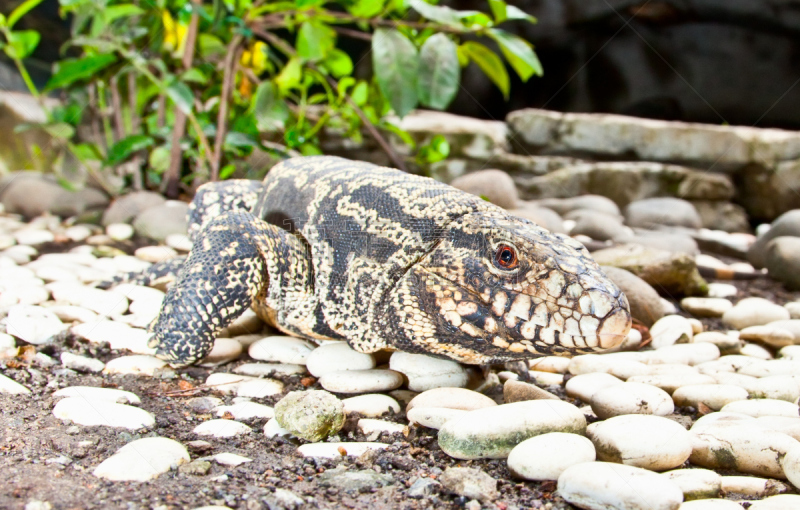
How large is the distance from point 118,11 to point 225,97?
1319 mm

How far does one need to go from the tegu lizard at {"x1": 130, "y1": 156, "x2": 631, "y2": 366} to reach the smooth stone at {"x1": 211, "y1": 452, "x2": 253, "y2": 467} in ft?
3.23

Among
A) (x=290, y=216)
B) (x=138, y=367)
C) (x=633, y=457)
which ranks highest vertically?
(x=290, y=216)

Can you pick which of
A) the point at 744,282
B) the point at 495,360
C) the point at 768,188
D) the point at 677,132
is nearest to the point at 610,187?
the point at 677,132

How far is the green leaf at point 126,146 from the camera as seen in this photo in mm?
5902

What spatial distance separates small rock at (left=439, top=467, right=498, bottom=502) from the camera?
2234 millimetres

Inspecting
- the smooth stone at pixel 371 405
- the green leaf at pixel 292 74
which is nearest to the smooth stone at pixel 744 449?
the smooth stone at pixel 371 405

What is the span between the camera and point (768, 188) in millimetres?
8641

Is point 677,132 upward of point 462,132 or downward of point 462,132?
upward

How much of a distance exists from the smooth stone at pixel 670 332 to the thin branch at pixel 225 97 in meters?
3.94

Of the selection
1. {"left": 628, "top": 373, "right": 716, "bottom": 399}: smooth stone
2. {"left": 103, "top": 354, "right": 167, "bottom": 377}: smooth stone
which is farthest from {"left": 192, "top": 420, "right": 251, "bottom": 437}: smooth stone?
{"left": 628, "top": 373, "right": 716, "bottom": 399}: smooth stone

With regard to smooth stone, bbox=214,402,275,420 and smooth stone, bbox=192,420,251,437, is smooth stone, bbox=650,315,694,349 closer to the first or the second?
smooth stone, bbox=214,402,275,420

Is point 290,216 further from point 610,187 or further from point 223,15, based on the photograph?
point 610,187

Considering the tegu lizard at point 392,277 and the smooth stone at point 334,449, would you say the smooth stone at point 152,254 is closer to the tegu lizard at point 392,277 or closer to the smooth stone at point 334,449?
the tegu lizard at point 392,277

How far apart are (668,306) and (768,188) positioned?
16.4 feet
